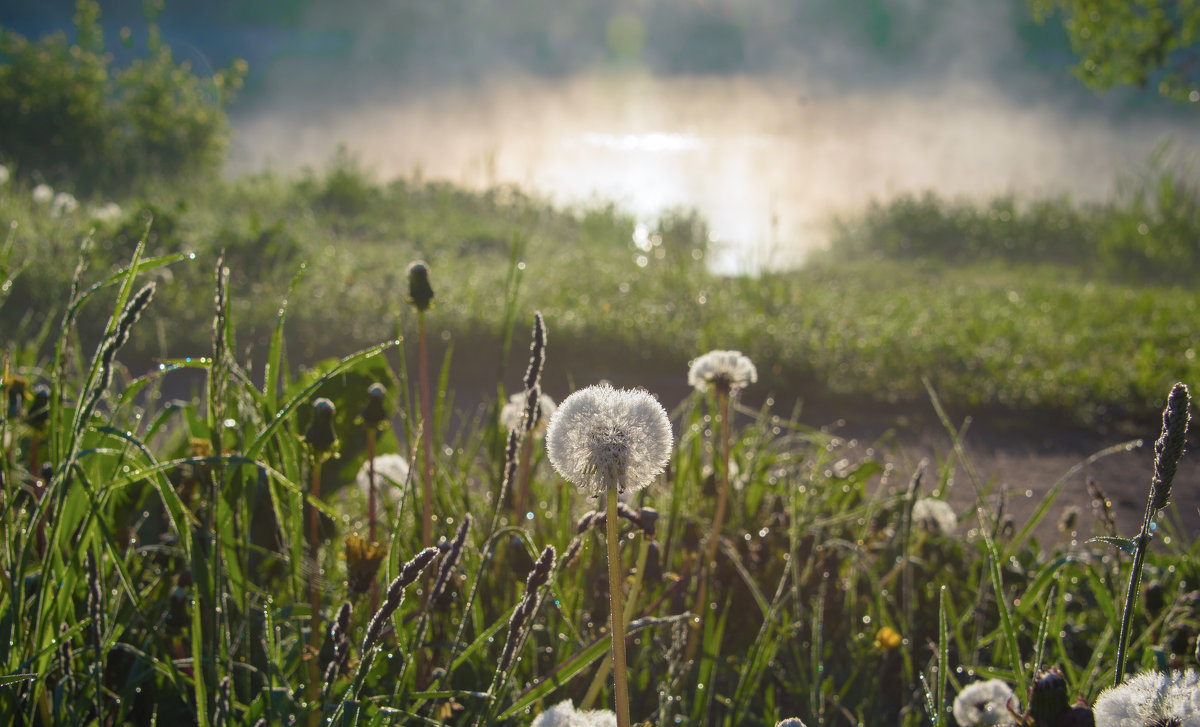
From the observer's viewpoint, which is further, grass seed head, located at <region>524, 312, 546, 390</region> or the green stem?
grass seed head, located at <region>524, 312, 546, 390</region>

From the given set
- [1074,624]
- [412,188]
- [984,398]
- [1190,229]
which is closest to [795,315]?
[984,398]

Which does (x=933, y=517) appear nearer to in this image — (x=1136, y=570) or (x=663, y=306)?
(x=1136, y=570)

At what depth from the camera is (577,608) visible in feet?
3.88

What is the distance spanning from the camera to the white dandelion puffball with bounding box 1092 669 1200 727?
1.77 ft

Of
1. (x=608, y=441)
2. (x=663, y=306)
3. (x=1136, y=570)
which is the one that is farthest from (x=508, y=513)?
(x=663, y=306)

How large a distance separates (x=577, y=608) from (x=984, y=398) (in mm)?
2181

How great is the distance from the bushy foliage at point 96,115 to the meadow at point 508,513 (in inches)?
108

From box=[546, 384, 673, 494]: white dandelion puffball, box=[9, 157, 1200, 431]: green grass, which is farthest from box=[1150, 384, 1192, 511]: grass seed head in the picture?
box=[9, 157, 1200, 431]: green grass

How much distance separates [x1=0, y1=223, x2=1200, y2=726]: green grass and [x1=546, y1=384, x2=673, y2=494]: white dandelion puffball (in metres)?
0.19

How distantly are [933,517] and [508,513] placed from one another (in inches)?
30.3

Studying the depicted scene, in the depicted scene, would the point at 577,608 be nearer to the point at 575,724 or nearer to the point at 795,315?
the point at 575,724

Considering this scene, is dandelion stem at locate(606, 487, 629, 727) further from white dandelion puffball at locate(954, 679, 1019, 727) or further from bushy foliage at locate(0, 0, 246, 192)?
bushy foliage at locate(0, 0, 246, 192)

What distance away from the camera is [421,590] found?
111 cm

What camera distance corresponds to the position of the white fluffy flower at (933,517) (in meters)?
1.46
